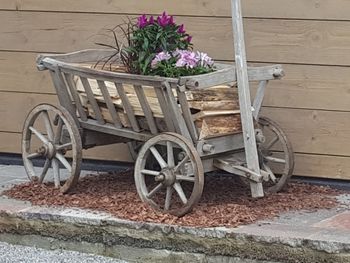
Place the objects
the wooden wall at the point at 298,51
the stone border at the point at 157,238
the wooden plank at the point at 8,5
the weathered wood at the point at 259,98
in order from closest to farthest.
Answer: the stone border at the point at 157,238 → the weathered wood at the point at 259,98 → the wooden wall at the point at 298,51 → the wooden plank at the point at 8,5

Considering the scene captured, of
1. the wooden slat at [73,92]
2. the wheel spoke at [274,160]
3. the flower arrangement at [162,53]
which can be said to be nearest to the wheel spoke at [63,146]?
the wooden slat at [73,92]

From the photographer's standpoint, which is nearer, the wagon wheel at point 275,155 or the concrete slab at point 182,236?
the concrete slab at point 182,236

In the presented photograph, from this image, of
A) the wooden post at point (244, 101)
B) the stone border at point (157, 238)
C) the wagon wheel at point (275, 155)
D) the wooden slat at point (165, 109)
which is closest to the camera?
the stone border at point (157, 238)

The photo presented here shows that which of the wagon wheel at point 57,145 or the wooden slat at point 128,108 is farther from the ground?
the wooden slat at point 128,108

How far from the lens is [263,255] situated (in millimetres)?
4027

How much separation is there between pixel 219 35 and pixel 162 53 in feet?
2.57

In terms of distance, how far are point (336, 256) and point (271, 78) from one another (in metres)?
1.24

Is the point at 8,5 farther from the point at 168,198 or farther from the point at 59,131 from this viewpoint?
the point at 168,198

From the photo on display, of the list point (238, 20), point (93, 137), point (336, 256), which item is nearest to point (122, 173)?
point (93, 137)

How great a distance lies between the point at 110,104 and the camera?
470 cm

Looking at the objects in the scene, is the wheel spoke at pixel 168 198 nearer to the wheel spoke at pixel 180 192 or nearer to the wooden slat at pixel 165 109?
the wheel spoke at pixel 180 192

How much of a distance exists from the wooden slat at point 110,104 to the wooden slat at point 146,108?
25 cm

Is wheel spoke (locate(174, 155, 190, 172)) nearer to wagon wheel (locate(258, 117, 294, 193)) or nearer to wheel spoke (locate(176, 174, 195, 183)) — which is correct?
wheel spoke (locate(176, 174, 195, 183))

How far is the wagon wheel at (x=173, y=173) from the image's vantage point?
14.0 feet
